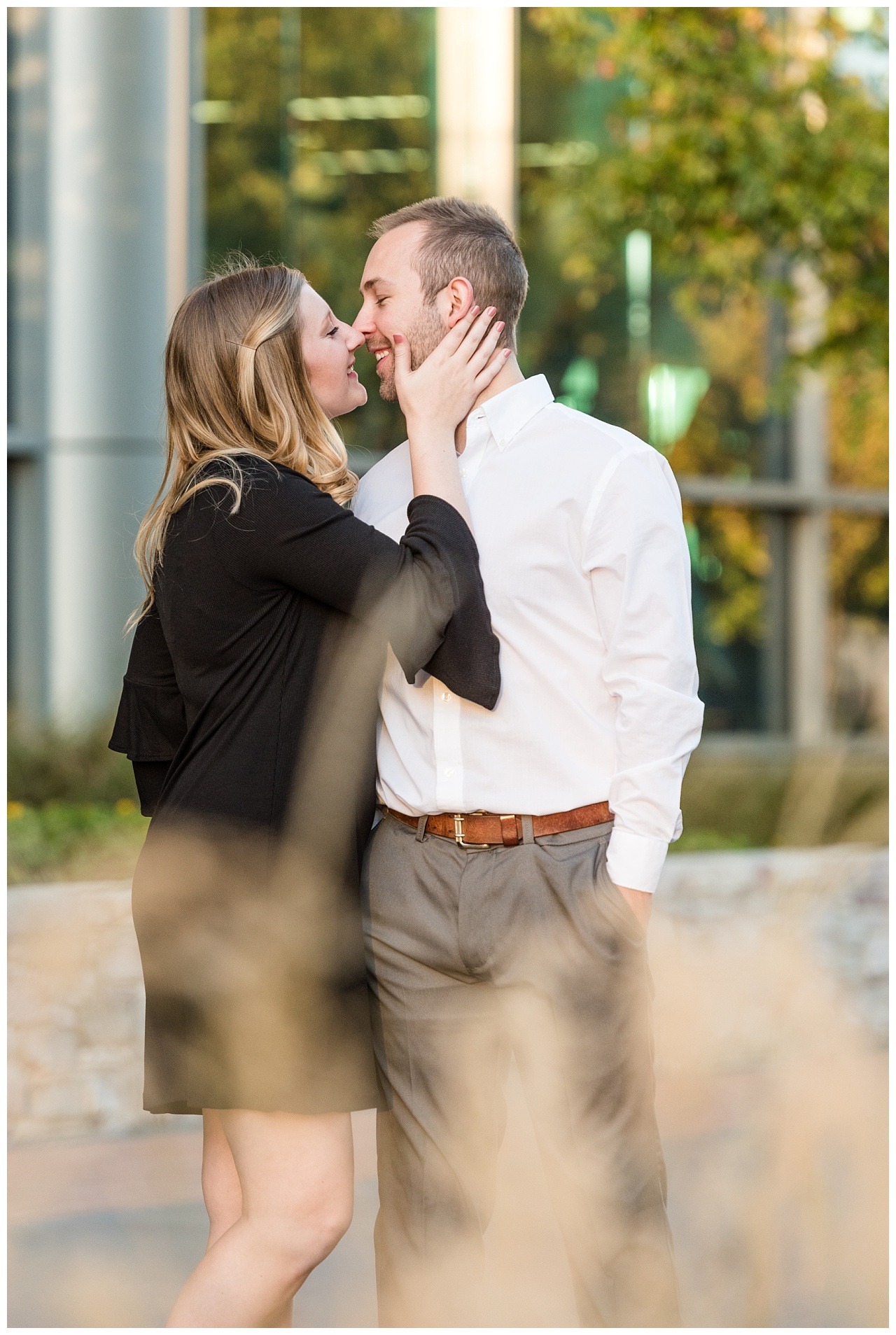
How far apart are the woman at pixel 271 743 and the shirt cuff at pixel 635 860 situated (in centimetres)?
33

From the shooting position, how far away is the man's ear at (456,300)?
2.63 m

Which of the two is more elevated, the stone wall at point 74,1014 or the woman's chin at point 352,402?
the woman's chin at point 352,402

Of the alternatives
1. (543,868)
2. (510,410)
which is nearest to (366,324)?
(510,410)

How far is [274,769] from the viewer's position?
7.97ft

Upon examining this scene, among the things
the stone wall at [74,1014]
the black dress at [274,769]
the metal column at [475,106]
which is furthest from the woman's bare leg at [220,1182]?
the metal column at [475,106]

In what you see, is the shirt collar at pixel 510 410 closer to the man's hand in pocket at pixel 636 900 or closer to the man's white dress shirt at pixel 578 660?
the man's white dress shirt at pixel 578 660

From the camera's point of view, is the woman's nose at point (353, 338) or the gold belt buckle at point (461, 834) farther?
the woman's nose at point (353, 338)

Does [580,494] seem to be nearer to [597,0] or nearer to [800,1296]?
[800,1296]

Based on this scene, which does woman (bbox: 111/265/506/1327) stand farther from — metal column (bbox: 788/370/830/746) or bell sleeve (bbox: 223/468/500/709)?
metal column (bbox: 788/370/830/746)

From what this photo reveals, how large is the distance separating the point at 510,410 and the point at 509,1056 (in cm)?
116

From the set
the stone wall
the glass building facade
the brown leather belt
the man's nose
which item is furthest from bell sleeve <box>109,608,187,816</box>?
the glass building facade

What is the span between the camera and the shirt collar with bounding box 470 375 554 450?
262 centimetres

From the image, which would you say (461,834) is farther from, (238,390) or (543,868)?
(238,390)

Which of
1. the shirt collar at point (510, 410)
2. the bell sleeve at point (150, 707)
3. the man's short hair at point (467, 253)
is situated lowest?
the bell sleeve at point (150, 707)
